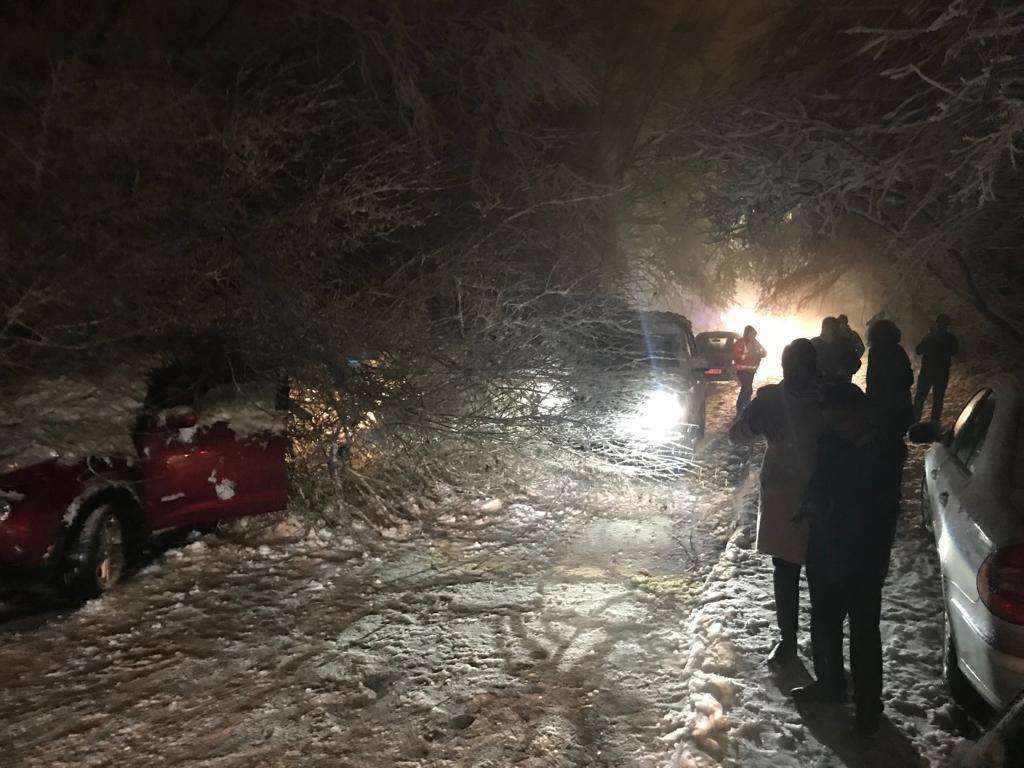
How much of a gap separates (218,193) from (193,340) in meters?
1.45

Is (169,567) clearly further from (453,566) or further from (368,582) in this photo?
(453,566)

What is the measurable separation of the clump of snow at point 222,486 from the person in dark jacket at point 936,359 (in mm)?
8203

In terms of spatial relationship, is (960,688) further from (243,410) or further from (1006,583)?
(243,410)

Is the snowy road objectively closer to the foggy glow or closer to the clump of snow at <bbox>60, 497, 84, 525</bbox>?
the clump of snow at <bbox>60, 497, 84, 525</bbox>

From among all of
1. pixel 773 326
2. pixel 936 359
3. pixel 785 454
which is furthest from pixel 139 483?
pixel 773 326

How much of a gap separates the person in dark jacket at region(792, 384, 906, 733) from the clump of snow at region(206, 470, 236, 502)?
4.74m

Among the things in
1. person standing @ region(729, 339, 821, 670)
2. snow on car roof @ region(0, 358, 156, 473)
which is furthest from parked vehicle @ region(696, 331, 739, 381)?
snow on car roof @ region(0, 358, 156, 473)

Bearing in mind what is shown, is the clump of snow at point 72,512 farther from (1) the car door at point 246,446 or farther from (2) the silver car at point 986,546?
(2) the silver car at point 986,546

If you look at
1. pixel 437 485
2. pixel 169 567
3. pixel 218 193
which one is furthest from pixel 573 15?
pixel 169 567

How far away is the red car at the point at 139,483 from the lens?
457 centimetres

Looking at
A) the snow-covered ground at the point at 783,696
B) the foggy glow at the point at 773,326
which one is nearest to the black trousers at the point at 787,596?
the snow-covered ground at the point at 783,696

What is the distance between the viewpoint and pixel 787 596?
383 centimetres

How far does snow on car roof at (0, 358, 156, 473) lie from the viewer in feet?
15.7

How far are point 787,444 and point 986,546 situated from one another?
0.96m
